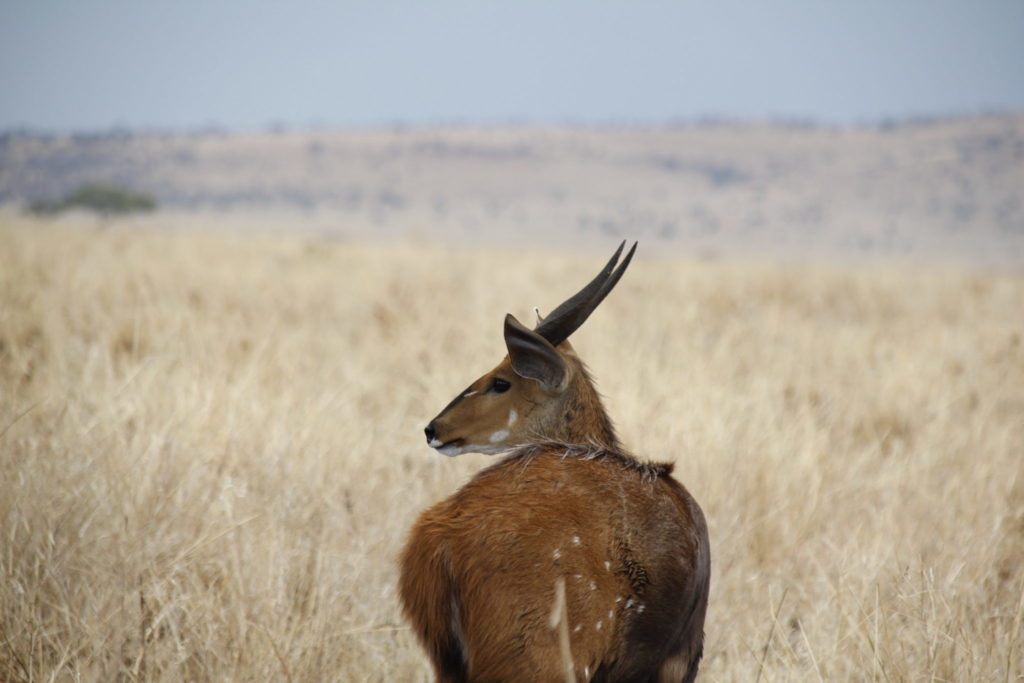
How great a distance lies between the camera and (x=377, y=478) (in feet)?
16.0

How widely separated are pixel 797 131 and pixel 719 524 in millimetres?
115990

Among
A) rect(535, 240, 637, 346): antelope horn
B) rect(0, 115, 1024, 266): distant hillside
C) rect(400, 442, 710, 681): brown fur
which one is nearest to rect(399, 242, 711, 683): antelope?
rect(400, 442, 710, 681): brown fur

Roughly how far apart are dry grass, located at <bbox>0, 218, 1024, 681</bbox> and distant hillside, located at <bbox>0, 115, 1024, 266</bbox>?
6077 cm

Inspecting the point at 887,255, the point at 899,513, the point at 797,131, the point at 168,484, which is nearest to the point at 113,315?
the point at 168,484

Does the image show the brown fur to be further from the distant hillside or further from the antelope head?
the distant hillside

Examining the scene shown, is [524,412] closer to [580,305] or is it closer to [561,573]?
[580,305]

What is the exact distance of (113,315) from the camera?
28.0ft

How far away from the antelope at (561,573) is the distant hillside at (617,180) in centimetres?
6693

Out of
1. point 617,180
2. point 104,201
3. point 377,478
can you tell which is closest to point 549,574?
point 377,478

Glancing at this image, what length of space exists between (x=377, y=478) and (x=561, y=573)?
9.05 ft

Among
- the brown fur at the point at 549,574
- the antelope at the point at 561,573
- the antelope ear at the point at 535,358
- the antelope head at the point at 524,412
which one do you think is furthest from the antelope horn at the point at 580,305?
the brown fur at the point at 549,574

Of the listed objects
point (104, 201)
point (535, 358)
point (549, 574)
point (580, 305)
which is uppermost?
point (580, 305)

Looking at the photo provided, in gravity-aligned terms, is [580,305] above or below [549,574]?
above

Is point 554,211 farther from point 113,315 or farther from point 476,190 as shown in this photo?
point 113,315
